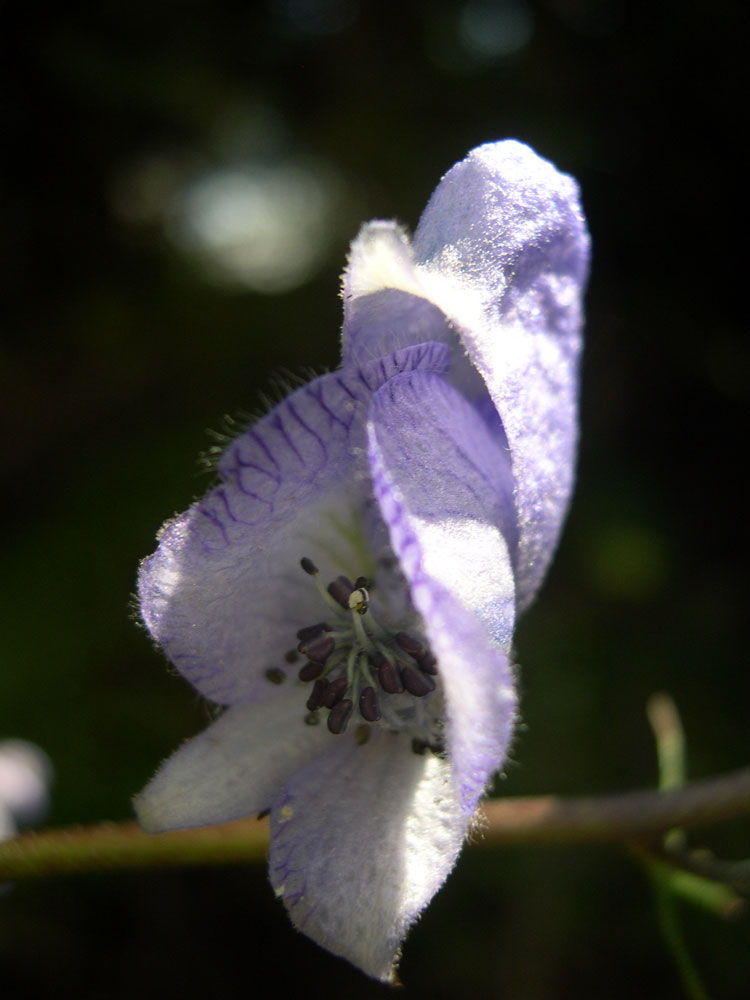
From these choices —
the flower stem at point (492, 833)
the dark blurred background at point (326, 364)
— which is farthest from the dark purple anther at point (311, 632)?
the dark blurred background at point (326, 364)

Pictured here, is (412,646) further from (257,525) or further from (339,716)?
(257,525)

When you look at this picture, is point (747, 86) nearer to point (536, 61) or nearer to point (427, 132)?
point (536, 61)

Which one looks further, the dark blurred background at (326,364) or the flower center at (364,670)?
the dark blurred background at (326,364)

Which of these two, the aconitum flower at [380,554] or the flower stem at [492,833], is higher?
the aconitum flower at [380,554]

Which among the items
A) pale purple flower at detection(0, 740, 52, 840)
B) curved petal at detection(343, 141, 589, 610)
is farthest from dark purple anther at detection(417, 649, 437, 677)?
pale purple flower at detection(0, 740, 52, 840)

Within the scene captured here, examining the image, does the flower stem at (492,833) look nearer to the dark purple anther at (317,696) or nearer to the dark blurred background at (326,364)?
the dark purple anther at (317,696)

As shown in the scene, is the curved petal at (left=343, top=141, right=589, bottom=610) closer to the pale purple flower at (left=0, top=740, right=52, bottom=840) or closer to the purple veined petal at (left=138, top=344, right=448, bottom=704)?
the purple veined petal at (left=138, top=344, right=448, bottom=704)

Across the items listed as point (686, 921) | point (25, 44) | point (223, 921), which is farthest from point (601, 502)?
point (25, 44)

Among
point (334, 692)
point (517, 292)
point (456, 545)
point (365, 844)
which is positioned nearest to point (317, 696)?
point (334, 692)
